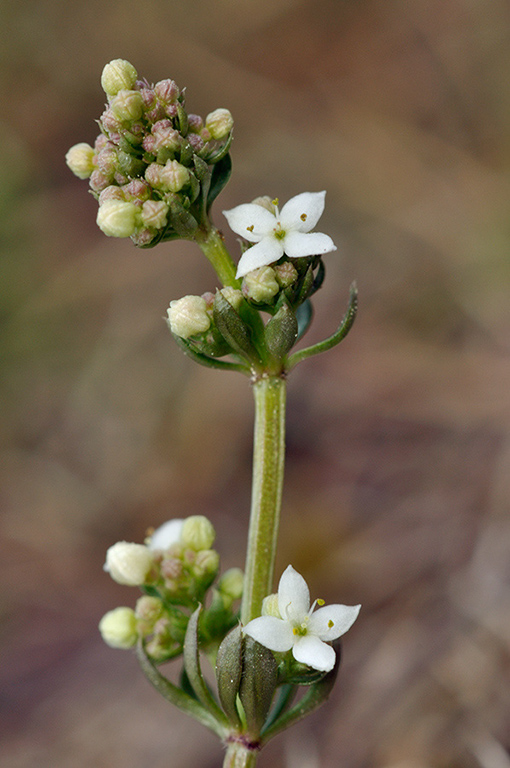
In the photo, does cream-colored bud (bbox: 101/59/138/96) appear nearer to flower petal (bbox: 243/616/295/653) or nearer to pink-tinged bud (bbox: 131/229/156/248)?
pink-tinged bud (bbox: 131/229/156/248)

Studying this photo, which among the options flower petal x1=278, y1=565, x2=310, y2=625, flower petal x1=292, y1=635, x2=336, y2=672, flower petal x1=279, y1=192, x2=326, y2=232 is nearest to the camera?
flower petal x1=292, y1=635, x2=336, y2=672

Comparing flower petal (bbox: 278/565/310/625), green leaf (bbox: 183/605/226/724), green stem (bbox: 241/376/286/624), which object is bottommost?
green leaf (bbox: 183/605/226/724)

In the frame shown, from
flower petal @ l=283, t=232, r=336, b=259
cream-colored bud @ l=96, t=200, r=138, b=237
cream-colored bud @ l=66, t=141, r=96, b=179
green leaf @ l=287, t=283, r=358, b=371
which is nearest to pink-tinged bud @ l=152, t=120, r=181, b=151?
cream-colored bud @ l=96, t=200, r=138, b=237

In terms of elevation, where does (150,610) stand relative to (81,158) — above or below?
below

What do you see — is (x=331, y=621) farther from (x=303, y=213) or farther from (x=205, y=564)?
(x=303, y=213)

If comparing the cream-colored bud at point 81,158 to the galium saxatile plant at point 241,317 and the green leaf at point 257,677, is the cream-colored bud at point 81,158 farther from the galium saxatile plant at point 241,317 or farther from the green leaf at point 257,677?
the green leaf at point 257,677

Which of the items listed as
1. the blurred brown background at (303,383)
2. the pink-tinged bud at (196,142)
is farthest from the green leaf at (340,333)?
the blurred brown background at (303,383)

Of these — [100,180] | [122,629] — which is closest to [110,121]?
[100,180]
